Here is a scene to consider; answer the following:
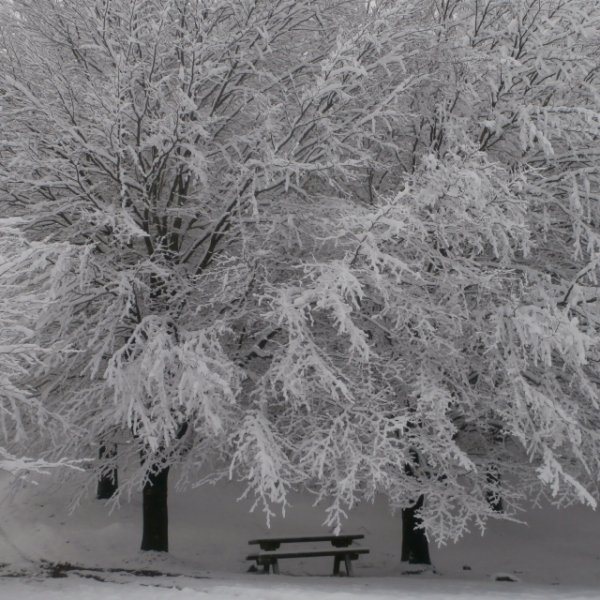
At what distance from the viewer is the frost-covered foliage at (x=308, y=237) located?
818 cm

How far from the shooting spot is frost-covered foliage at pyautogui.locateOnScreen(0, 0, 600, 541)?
818cm

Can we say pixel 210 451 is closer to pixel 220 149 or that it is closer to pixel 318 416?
pixel 318 416

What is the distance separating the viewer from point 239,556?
41.6ft

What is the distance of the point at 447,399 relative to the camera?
8164mm

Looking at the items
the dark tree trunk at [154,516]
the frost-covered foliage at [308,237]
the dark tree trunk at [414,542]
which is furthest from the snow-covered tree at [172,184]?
the dark tree trunk at [414,542]

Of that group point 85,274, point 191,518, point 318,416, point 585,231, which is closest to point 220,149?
point 85,274

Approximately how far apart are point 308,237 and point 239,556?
20.5 ft

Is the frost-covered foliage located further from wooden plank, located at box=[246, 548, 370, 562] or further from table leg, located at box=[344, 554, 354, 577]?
table leg, located at box=[344, 554, 354, 577]

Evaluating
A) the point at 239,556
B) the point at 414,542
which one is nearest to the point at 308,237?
the point at 414,542

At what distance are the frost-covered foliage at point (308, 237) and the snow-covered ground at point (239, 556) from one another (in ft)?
3.83

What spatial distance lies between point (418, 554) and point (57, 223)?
24.5ft

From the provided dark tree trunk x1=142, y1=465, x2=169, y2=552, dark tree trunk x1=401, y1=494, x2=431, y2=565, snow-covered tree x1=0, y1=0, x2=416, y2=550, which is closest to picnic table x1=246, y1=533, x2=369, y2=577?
dark tree trunk x1=401, y1=494, x2=431, y2=565

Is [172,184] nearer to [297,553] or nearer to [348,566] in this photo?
[297,553]

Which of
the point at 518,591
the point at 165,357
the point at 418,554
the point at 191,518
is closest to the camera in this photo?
the point at 165,357
